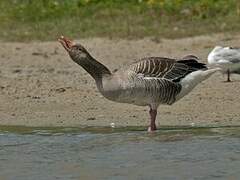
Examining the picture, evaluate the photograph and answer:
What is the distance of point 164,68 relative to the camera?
9875mm

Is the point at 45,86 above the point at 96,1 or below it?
below

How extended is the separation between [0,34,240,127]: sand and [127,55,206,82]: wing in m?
0.58

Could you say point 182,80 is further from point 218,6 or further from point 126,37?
point 218,6

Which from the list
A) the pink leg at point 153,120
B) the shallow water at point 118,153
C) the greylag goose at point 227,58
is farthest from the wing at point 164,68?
the greylag goose at point 227,58

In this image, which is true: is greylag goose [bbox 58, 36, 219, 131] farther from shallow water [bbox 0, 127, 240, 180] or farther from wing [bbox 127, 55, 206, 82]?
shallow water [bbox 0, 127, 240, 180]

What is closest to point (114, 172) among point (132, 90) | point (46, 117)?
point (132, 90)

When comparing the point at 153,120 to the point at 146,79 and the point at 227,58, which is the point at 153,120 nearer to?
the point at 146,79

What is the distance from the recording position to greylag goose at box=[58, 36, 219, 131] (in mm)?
9703

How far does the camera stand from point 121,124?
10.2 metres

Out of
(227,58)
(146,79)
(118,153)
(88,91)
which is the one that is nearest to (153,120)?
(146,79)

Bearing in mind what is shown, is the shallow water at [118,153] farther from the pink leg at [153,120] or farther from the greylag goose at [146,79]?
the greylag goose at [146,79]

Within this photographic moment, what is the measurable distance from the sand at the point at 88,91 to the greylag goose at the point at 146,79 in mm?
463

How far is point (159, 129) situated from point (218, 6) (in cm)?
709

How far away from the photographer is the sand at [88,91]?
1048 cm
